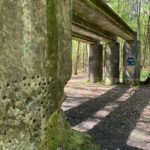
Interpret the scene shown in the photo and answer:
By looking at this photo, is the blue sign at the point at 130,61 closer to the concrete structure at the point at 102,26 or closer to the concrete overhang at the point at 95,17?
the concrete structure at the point at 102,26

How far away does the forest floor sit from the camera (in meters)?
7.81

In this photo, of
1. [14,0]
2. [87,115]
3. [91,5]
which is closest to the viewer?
[14,0]

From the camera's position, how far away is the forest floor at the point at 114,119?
25.6 feet

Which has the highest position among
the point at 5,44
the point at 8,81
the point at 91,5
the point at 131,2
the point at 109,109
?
the point at 131,2

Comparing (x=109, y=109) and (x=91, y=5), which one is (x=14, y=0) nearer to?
(x=91, y=5)

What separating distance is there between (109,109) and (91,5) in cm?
429

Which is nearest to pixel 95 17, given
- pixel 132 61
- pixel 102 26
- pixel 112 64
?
pixel 102 26

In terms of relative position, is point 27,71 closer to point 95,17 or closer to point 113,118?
point 113,118

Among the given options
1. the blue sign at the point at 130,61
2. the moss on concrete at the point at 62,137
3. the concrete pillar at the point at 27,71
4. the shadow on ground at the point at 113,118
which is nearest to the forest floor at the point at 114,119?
the shadow on ground at the point at 113,118

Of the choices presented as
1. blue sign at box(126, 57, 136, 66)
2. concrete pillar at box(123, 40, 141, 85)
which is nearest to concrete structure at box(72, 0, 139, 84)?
concrete pillar at box(123, 40, 141, 85)

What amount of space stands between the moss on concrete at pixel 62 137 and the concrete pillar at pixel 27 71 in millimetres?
79

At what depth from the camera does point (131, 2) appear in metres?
32.2

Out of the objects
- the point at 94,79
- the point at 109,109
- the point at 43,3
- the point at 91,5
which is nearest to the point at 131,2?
the point at 94,79

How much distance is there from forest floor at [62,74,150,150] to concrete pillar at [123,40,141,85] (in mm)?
5855
